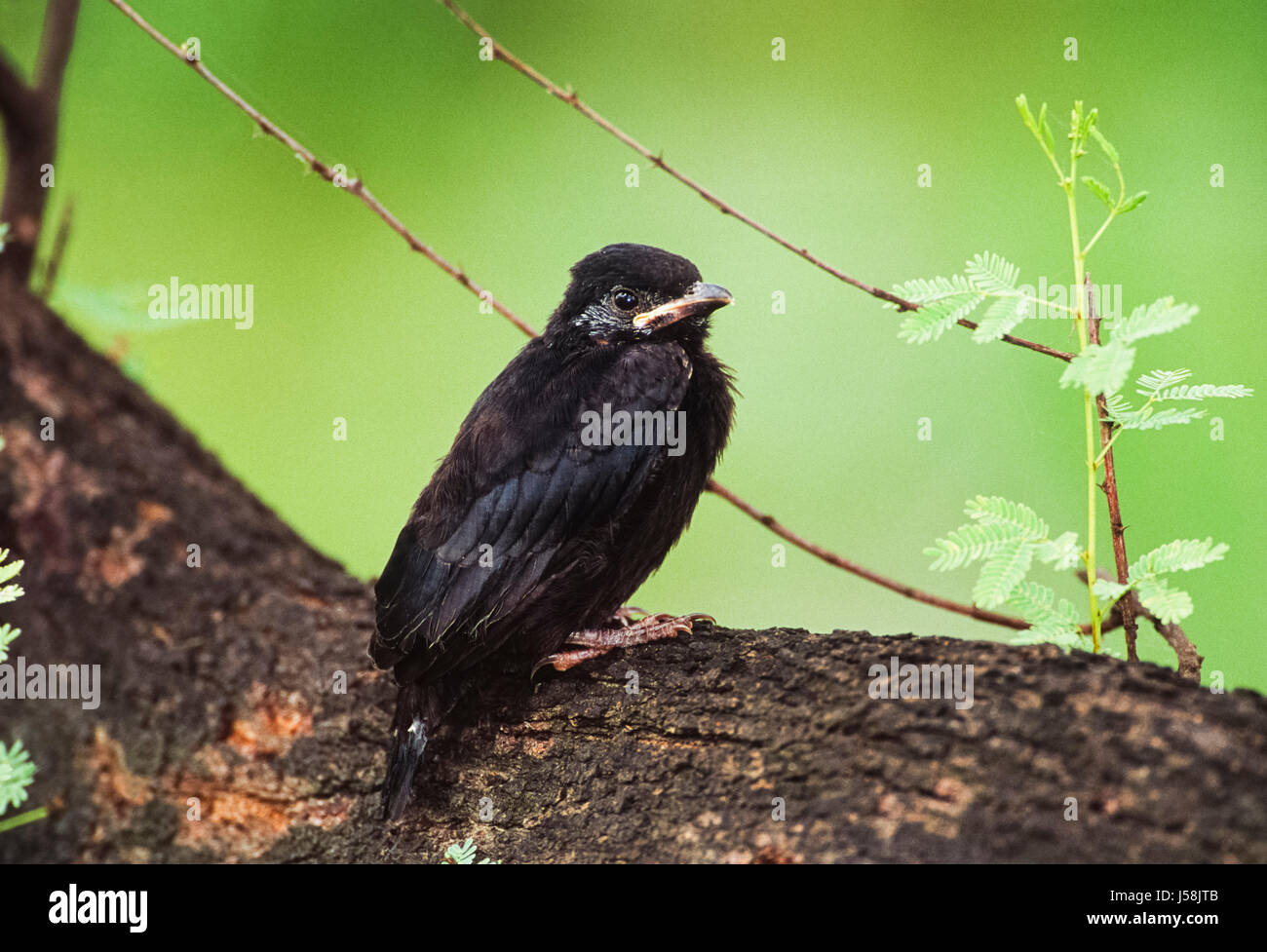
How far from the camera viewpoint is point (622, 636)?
278 cm

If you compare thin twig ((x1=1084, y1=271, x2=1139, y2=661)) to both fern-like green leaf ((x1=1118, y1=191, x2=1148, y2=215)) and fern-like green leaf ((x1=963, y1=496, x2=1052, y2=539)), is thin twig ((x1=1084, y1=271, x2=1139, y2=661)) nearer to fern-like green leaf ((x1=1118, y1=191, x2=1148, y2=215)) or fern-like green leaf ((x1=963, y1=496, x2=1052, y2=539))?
fern-like green leaf ((x1=1118, y1=191, x2=1148, y2=215))

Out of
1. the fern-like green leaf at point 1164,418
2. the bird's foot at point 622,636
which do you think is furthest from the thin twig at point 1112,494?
the bird's foot at point 622,636

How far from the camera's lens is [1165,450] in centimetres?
403

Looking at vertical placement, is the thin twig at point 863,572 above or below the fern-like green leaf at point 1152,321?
below

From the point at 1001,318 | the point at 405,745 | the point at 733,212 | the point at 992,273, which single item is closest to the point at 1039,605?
the point at 1001,318

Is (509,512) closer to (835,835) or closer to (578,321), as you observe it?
(578,321)

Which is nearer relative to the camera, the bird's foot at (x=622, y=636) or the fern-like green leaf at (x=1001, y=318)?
the fern-like green leaf at (x=1001, y=318)

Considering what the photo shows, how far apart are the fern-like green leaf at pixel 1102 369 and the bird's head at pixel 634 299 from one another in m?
1.15

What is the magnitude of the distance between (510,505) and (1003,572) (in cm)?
126

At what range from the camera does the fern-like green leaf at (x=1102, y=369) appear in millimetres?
2223

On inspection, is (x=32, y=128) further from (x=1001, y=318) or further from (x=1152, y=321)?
(x=1152, y=321)

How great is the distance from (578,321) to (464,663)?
1.10m

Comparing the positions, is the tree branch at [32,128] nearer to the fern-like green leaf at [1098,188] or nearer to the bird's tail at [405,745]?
the bird's tail at [405,745]
